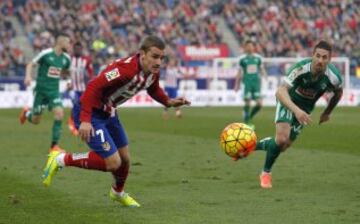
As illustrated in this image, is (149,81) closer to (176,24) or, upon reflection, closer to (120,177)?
(120,177)

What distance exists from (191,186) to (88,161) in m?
2.30

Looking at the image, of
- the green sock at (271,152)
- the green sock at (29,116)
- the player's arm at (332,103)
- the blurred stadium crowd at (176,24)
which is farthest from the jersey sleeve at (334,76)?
the blurred stadium crowd at (176,24)

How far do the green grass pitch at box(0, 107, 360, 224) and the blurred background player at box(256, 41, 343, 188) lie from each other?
574mm

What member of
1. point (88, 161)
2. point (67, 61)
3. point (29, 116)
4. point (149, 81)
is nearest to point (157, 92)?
point (149, 81)

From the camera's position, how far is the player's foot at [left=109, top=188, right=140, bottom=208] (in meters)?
10.2

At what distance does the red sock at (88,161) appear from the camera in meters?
10.0

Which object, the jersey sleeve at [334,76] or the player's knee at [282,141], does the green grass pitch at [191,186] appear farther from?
the jersey sleeve at [334,76]

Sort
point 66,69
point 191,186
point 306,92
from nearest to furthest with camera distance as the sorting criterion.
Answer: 1. point 306,92
2. point 191,186
3. point 66,69

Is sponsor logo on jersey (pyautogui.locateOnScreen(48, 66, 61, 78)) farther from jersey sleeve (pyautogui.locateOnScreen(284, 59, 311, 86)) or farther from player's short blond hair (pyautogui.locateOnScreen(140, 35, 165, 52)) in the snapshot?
player's short blond hair (pyautogui.locateOnScreen(140, 35, 165, 52))

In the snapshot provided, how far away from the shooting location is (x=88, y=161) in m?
10.1

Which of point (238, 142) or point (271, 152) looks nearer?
point (238, 142)

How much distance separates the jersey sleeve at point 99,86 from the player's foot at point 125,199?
1.29 meters

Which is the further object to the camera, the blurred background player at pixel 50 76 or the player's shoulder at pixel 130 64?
the blurred background player at pixel 50 76

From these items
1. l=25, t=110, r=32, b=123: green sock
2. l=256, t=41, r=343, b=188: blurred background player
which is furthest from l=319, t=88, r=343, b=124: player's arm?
l=25, t=110, r=32, b=123: green sock
